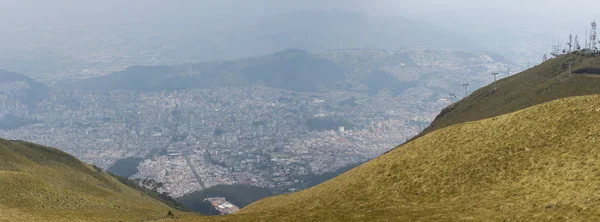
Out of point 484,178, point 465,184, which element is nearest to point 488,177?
point 484,178

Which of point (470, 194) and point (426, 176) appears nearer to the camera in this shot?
point (470, 194)

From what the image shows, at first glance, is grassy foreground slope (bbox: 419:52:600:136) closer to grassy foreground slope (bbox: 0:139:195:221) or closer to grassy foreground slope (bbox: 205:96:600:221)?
grassy foreground slope (bbox: 205:96:600:221)

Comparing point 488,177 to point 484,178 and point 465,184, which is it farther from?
point 465,184

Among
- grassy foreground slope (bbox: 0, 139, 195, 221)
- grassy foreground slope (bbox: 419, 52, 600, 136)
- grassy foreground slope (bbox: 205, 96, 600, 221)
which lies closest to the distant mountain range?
grassy foreground slope (bbox: 205, 96, 600, 221)

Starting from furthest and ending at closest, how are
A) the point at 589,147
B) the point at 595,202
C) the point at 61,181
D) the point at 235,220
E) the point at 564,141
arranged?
the point at 61,181, the point at 235,220, the point at 564,141, the point at 589,147, the point at 595,202

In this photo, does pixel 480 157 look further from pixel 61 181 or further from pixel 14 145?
pixel 14 145

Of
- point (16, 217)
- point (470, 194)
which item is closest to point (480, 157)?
point (470, 194)

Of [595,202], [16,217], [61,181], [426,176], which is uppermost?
[595,202]
